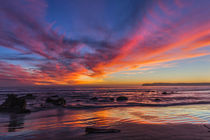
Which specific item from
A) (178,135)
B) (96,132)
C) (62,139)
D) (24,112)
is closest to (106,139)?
(96,132)

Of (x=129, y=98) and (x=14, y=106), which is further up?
(x=14, y=106)

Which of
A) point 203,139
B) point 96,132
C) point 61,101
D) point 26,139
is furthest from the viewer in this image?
point 61,101

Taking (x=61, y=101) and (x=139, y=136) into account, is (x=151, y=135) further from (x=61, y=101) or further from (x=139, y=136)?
(x=61, y=101)

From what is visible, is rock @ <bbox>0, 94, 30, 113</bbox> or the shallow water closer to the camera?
rock @ <bbox>0, 94, 30, 113</bbox>

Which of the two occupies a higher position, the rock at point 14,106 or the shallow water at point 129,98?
the rock at point 14,106

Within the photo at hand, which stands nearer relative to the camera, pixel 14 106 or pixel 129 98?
pixel 14 106

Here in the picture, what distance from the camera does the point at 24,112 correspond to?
41.3ft

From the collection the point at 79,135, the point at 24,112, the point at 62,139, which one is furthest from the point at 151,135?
the point at 24,112

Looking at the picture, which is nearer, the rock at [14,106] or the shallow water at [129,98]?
the rock at [14,106]

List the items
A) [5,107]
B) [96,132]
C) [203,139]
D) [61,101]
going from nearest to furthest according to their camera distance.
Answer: [203,139], [96,132], [5,107], [61,101]

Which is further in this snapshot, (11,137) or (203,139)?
(11,137)

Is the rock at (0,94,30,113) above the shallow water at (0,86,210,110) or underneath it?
above

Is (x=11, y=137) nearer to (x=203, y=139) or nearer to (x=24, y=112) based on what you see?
(x=24, y=112)

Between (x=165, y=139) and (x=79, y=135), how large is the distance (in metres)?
3.95
